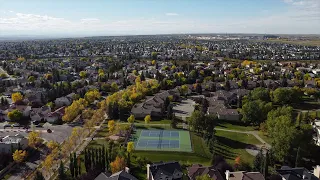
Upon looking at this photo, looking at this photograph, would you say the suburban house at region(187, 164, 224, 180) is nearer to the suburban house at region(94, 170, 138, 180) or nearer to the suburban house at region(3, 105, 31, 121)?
the suburban house at region(94, 170, 138, 180)

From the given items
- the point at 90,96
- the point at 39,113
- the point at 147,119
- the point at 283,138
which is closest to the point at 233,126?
the point at 147,119

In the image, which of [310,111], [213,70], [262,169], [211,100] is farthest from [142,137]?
[213,70]

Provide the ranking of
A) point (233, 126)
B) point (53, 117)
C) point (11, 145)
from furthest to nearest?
point (53, 117)
point (233, 126)
point (11, 145)

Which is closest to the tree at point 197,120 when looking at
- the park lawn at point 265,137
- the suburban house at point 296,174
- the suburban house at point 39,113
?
the park lawn at point 265,137

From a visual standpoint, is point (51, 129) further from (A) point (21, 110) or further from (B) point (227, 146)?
(B) point (227, 146)

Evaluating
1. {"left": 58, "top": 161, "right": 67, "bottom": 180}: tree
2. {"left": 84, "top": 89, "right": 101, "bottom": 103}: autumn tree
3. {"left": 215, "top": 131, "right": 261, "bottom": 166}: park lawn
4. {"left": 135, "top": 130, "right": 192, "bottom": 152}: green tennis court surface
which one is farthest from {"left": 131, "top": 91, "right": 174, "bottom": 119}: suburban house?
{"left": 58, "top": 161, "right": 67, "bottom": 180}: tree

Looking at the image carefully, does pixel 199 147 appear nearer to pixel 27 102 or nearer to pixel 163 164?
pixel 163 164
